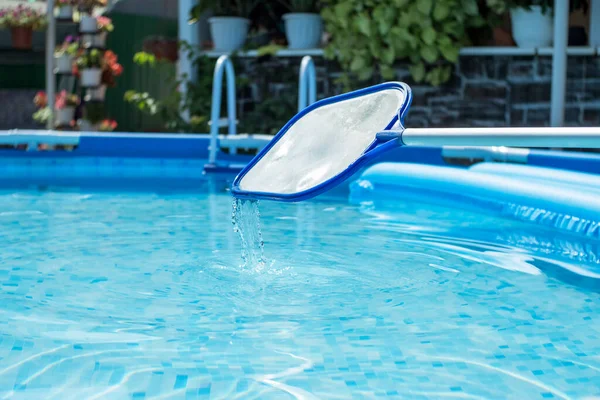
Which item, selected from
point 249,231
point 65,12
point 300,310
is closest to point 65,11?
point 65,12

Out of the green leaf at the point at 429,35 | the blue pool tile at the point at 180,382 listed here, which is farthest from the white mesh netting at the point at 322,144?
the green leaf at the point at 429,35

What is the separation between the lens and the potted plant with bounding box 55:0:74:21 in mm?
10852

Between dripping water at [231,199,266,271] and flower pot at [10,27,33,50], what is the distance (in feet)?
28.8

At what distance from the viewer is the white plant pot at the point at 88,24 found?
1039 cm

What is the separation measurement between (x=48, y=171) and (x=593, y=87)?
482cm

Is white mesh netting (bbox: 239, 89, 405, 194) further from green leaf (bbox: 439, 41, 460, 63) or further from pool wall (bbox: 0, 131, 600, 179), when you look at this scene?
green leaf (bbox: 439, 41, 460, 63)

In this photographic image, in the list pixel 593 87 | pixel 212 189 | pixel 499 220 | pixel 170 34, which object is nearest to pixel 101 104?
pixel 170 34

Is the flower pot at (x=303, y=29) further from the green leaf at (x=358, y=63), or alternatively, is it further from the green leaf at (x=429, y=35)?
the green leaf at (x=429, y=35)

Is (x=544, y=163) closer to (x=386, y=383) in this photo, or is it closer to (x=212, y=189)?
(x=212, y=189)

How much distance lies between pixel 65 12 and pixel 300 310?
8.67 meters

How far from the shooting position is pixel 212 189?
704 centimetres

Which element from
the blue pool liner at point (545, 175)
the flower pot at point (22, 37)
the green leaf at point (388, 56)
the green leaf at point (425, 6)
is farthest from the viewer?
the flower pot at point (22, 37)

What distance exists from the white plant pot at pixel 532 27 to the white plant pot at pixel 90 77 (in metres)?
4.83

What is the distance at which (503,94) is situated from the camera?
8312 millimetres
